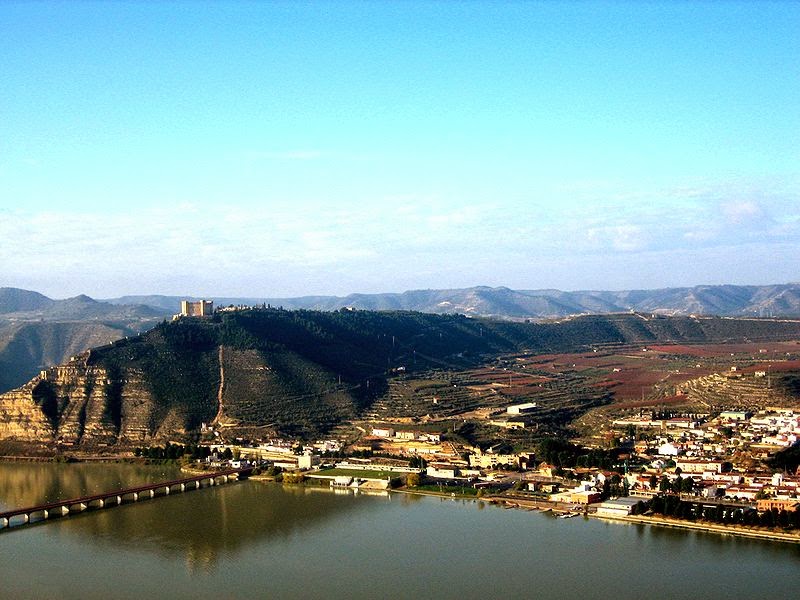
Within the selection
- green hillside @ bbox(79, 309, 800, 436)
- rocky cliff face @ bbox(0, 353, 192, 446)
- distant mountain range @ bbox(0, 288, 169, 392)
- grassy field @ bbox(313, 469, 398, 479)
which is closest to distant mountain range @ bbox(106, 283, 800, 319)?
distant mountain range @ bbox(0, 288, 169, 392)

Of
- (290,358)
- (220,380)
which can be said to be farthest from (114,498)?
(290,358)

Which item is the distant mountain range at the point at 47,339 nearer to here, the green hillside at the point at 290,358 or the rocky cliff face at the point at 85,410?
the green hillside at the point at 290,358

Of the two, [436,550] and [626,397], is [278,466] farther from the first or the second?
[626,397]

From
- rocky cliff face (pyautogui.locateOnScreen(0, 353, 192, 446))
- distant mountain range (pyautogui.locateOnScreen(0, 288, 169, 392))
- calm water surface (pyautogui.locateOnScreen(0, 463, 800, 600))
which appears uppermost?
distant mountain range (pyautogui.locateOnScreen(0, 288, 169, 392))

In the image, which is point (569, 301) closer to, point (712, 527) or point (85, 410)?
point (85, 410)

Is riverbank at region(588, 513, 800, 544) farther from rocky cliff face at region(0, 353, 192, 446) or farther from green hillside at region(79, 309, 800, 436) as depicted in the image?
rocky cliff face at region(0, 353, 192, 446)

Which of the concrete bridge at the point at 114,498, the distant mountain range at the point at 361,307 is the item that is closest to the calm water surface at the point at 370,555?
the concrete bridge at the point at 114,498

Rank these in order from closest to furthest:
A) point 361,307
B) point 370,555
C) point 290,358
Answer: point 370,555 < point 290,358 < point 361,307
